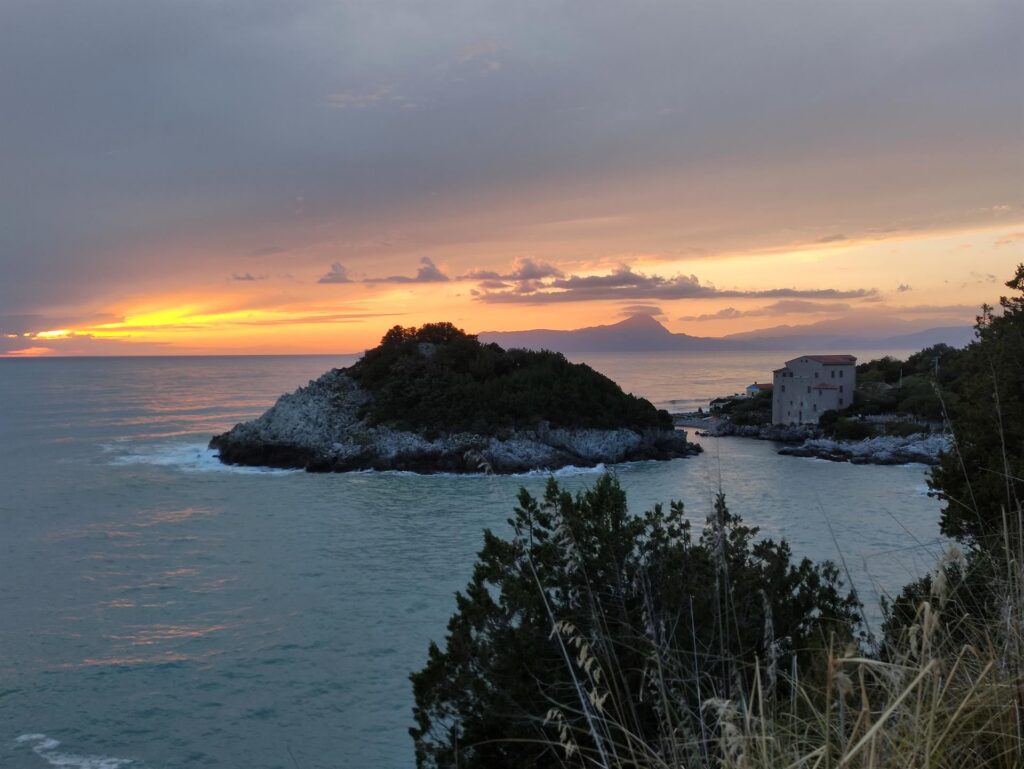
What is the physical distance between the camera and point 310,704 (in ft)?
41.8

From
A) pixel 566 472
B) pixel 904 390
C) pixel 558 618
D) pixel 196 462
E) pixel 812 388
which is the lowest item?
pixel 566 472

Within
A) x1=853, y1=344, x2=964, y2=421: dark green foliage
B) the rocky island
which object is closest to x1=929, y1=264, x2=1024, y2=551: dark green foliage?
the rocky island

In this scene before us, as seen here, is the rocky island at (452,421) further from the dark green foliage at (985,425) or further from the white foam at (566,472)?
the dark green foliage at (985,425)

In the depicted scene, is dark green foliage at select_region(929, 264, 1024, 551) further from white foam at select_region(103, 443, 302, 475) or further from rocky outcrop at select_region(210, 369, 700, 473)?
white foam at select_region(103, 443, 302, 475)

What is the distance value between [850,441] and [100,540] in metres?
42.2

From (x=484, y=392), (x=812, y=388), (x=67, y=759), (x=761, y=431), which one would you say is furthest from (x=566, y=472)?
(x=67, y=759)

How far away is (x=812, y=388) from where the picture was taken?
187 feet

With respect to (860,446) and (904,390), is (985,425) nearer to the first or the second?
(860,446)

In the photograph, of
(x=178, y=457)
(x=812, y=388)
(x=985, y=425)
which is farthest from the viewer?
(x=812, y=388)

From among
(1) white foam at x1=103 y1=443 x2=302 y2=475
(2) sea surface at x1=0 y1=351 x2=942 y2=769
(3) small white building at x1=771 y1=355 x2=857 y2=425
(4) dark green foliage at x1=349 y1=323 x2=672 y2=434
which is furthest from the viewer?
(3) small white building at x1=771 y1=355 x2=857 y2=425

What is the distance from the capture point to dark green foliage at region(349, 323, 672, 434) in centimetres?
4592

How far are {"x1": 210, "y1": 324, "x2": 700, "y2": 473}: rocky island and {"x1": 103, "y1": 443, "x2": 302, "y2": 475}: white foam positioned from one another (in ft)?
3.01

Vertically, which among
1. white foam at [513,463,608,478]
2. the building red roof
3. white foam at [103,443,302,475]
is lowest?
white foam at [513,463,608,478]

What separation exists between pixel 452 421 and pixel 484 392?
3.31 metres
